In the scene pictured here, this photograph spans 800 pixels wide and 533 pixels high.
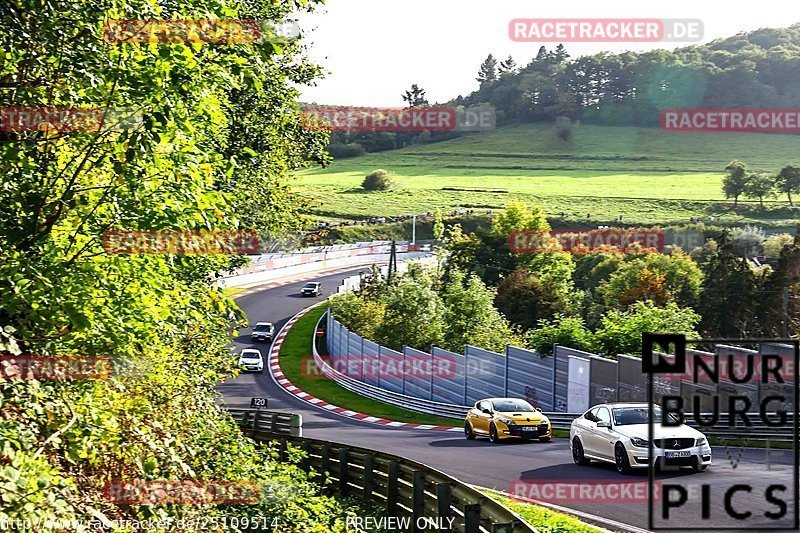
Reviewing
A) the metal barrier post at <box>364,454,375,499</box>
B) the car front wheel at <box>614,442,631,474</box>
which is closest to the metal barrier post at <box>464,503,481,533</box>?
the metal barrier post at <box>364,454,375,499</box>

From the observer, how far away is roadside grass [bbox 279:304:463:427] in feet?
137

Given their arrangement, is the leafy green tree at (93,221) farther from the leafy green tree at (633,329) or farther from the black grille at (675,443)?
the leafy green tree at (633,329)

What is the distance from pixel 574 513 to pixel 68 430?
9881 mm

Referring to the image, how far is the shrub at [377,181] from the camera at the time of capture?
14950 cm

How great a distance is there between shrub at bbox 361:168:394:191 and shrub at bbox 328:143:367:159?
62.9ft

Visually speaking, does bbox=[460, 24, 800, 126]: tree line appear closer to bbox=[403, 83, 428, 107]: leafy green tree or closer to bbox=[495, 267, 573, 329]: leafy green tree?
bbox=[403, 83, 428, 107]: leafy green tree

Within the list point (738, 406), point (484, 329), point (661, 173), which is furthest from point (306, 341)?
point (661, 173)

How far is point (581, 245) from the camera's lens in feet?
325

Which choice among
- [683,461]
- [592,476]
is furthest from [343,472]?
[683,461]

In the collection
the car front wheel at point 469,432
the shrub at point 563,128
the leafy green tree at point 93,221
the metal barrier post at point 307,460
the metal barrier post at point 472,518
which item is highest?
the shrub at point 563,128

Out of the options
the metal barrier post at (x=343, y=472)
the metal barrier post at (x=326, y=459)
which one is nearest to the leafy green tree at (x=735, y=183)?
the metal barrier post at (x=326, y=459)

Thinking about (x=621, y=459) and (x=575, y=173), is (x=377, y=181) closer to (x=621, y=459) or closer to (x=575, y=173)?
(x=575, y=173)

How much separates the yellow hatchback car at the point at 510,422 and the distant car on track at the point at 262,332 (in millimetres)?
39388

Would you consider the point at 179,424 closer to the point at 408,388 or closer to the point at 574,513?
the point at 574,513
